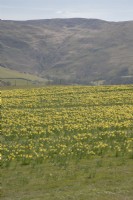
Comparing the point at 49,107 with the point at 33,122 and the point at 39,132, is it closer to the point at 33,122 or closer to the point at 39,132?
the point at 33,122

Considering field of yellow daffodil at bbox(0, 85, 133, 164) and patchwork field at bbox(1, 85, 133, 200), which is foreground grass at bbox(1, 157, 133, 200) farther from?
field of yellow daffodil at bbox(0, 85, 133, 164)

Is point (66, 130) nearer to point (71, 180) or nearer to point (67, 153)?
point (67, 153)

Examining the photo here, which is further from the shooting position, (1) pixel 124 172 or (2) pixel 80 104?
(2) pixel 80 104

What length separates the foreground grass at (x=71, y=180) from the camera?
14.0 meters

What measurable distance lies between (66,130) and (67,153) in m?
7.07

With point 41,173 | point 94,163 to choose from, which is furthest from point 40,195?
point 94,163

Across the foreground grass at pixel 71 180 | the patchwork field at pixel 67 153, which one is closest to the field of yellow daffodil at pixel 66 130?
the patchwork field at pixel 67 153

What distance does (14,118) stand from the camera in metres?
33.8

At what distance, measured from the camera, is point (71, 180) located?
1599 centimetres

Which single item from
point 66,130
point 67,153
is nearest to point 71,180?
point 67,153

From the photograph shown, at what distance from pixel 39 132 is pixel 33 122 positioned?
4.30 meters

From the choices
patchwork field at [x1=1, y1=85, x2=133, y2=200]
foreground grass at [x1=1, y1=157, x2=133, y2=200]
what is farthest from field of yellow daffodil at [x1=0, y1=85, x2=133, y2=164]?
foreground grass at [x1=1, y1=157, x2=133, y2=200]

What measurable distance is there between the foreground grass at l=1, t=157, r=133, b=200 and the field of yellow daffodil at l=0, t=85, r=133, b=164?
124cm

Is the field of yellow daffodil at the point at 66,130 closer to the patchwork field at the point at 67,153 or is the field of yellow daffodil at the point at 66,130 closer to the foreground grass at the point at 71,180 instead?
the patchwork field at the point at 67,153
